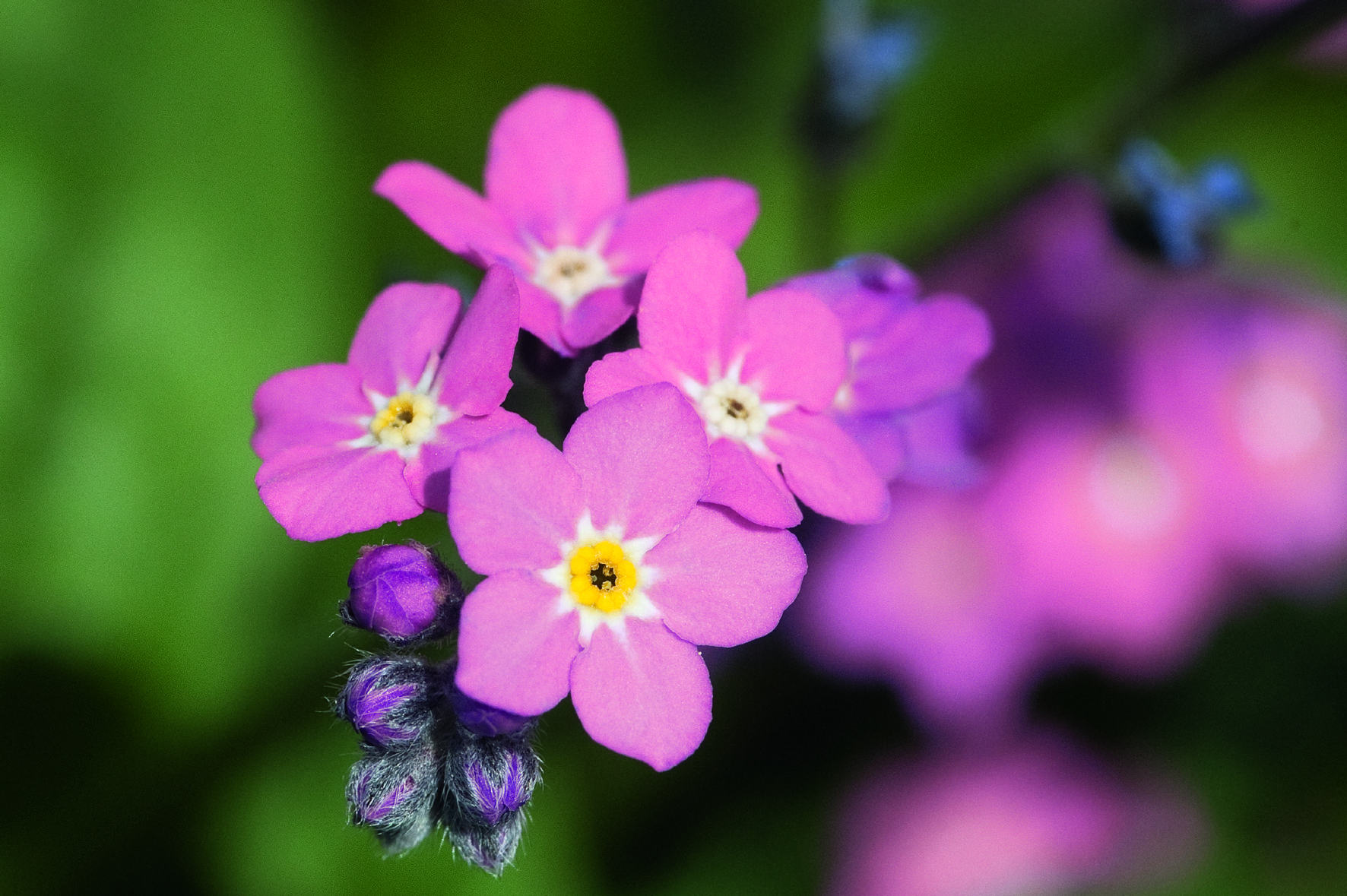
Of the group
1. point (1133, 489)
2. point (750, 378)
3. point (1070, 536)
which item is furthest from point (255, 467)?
point (1133, 489)

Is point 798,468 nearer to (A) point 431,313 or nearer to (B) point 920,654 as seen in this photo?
(A) point 431,313

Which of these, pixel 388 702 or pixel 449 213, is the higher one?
pixel 449 213

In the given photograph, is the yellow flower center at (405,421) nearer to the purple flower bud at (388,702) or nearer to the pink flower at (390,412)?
the pink flower at (390,412)

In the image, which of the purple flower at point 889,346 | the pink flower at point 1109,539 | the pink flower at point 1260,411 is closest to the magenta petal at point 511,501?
the purple flower at point 889,346

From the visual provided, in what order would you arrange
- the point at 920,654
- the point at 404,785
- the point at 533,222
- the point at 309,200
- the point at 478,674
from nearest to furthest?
the point at 478,674 → the point at 404,785 → the point at 533,222 → the point at 920,654 → the point at 309,200

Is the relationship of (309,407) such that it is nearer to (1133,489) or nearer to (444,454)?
(444,454)

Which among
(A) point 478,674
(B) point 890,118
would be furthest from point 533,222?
(B) point 890,118
